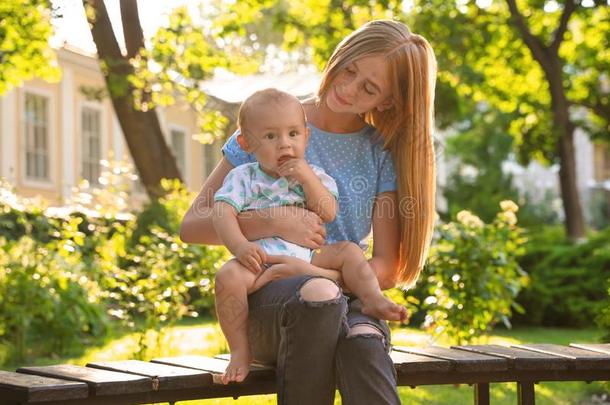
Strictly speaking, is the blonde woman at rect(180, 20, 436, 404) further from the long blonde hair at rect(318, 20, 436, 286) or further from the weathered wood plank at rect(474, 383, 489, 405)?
the weathered wood plank at rect(474, 383, 489, 405)

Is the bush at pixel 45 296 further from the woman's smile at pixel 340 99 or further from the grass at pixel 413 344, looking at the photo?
the woman's smile at pixel 340 99

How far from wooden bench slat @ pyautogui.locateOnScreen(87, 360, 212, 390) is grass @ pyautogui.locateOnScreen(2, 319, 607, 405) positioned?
6.84ft

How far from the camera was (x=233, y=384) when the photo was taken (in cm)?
343

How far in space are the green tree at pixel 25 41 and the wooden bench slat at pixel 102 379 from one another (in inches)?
265

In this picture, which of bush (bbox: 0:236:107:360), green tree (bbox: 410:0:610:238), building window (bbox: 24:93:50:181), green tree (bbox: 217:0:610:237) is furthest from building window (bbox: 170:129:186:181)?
bush (bbox: 0:236:107:360)

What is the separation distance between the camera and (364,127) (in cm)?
390

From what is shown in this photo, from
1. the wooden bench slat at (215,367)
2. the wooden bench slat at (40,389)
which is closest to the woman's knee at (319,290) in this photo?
the wooden bench slat at (215,367)

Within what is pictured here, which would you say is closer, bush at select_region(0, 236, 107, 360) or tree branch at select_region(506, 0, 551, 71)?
bush at select_region(0, 236, 107, 360)

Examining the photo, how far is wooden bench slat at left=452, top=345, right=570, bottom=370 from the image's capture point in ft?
12.8

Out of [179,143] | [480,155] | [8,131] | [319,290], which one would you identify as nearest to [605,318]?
[319,290]

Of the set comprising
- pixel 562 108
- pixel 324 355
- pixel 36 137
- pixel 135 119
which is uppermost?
pixel 36 137

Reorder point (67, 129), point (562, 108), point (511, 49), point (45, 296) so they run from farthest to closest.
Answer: point (67, 129) → point (511, 49) → point (562, 108) → point (45, 296)

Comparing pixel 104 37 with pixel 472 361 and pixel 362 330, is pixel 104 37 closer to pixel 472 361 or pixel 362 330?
pixel 472 361

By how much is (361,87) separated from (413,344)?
4.48m
